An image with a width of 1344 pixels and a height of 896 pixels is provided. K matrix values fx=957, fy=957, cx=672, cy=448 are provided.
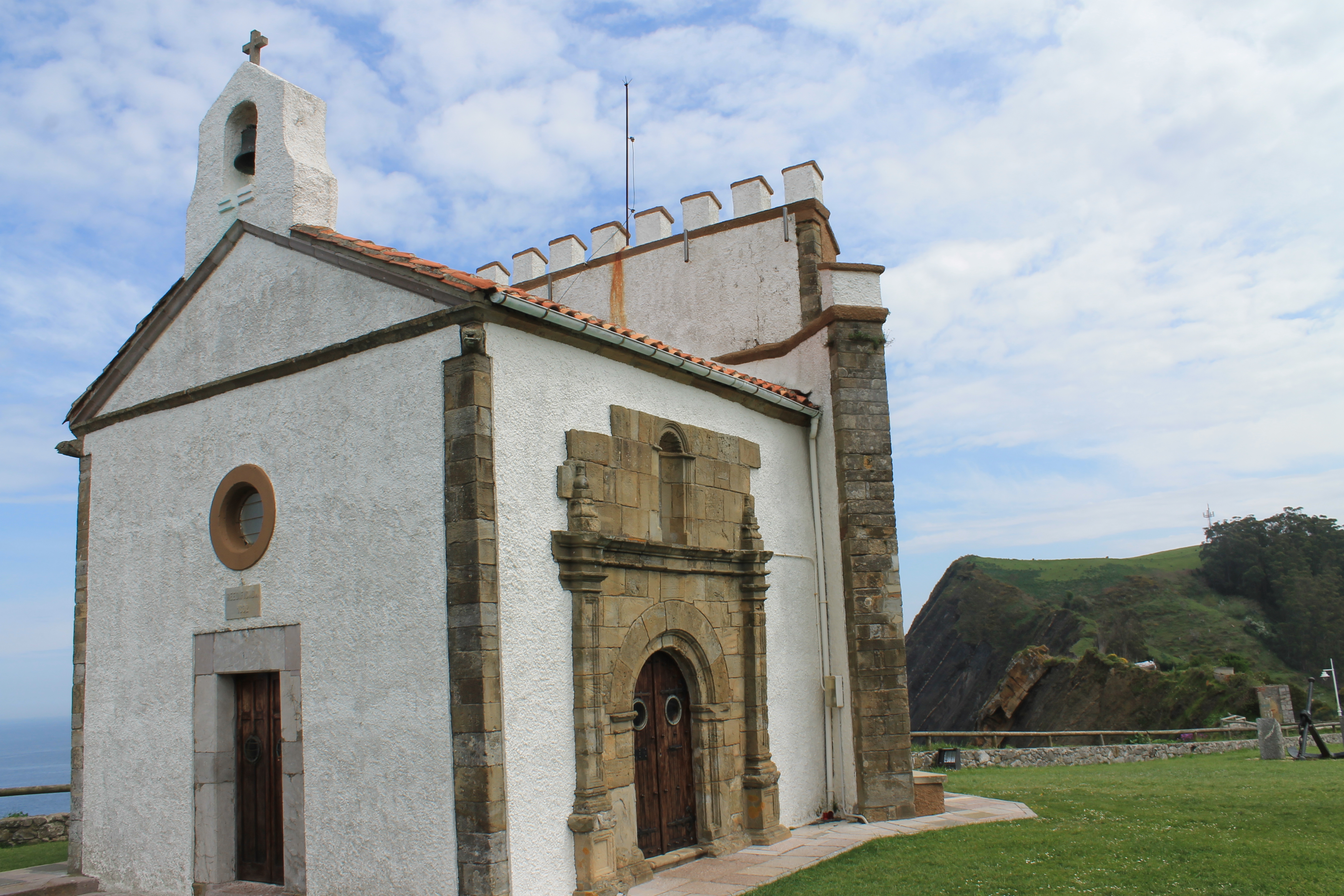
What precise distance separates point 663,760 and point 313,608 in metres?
3.28

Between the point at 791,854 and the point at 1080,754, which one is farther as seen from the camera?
the point at 1080,754

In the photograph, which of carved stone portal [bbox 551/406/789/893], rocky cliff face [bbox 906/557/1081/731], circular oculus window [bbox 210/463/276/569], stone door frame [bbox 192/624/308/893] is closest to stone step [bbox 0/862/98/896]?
stone door frame [bbox 192/624/308/893]

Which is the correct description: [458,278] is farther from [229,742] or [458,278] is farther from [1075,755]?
[1075,755]

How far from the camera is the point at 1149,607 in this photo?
56.2 metres

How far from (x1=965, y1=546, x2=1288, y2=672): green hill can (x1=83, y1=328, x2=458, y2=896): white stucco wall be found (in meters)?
41.9

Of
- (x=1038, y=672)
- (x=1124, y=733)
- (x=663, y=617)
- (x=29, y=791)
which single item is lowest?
(x=1038, y=672)

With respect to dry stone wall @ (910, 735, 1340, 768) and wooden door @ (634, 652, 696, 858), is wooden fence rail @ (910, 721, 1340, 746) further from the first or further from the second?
wooden door @ (634, 652, 696, 858)

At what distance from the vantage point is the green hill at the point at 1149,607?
165 ft

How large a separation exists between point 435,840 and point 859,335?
6.81 metres

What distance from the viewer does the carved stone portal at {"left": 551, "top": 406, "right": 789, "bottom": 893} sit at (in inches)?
289

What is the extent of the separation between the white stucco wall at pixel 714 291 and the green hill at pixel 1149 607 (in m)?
36.7

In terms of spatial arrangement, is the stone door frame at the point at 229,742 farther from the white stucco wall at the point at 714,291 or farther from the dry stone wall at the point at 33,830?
the white stucco wall at the point at 714,291

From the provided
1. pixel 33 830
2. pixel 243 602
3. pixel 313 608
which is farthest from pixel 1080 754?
pixel 33 830

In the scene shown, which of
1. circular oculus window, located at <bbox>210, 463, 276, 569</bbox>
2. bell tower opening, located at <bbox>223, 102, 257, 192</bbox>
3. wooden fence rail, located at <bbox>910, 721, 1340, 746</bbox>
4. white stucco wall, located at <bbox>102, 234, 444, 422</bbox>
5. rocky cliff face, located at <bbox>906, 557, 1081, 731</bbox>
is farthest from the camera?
rocky cliff face, located at <bbox>906, 557, 1081, 731</bbox>
